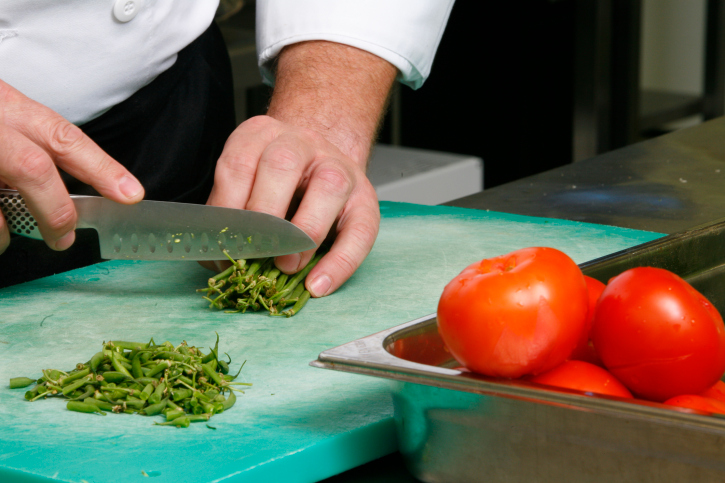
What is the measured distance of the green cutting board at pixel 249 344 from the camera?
2.46ft

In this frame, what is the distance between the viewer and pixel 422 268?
133cm

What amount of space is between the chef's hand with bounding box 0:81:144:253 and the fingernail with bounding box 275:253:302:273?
208mm

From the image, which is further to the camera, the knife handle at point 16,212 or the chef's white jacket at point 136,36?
the chef's white jacket at point 136,36

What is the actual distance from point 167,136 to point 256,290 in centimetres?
76

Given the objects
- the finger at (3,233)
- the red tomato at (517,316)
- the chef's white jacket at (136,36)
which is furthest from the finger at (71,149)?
the red tomato at (517,316)

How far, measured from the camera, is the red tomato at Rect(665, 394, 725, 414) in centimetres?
62

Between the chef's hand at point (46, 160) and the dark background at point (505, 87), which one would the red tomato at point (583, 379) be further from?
the dark background at point (505, 87)

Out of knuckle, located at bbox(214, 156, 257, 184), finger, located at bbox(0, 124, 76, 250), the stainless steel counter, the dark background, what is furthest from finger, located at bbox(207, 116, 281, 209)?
the dark background

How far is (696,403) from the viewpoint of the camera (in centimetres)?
62

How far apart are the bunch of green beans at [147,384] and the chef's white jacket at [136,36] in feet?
2.38

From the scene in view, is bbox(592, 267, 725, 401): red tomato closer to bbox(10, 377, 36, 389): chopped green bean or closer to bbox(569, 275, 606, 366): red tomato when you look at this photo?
bbox(569, 275, 606, 366): red tomato

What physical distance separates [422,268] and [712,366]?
0.70 metres

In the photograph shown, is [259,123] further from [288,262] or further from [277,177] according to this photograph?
[288,262]

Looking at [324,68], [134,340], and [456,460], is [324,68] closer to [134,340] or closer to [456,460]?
[134,340]
